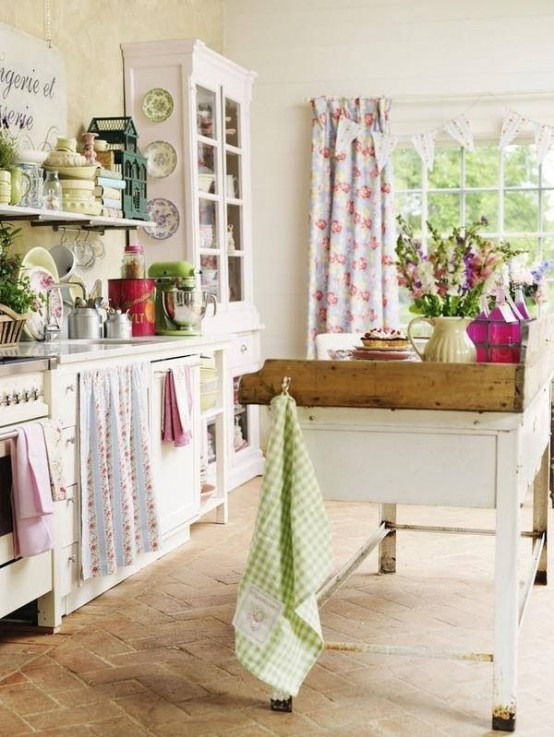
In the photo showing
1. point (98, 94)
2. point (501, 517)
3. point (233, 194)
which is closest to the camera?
point (501, 517)

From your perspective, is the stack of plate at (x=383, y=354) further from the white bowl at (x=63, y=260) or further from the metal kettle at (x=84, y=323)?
→ the white bowl at (x=63, y=260)

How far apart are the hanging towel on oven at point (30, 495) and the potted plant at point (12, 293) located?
0.53 m

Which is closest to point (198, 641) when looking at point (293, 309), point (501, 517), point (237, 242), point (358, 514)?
point (501, 517)

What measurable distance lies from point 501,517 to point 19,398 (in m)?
1.56

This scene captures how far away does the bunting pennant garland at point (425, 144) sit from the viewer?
6680 mm

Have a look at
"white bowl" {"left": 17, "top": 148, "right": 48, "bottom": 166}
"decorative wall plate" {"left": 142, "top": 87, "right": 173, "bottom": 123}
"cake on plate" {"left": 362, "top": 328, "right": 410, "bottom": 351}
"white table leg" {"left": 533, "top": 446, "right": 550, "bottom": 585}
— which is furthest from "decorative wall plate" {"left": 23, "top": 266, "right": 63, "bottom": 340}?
"white table leg" {"left": 533, "top": 446, "right": 550, "bottom": 585}

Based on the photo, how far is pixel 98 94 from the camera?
532 centimetres

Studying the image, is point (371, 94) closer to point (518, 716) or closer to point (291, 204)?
point (291, 204)

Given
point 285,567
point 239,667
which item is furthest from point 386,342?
point 239,667

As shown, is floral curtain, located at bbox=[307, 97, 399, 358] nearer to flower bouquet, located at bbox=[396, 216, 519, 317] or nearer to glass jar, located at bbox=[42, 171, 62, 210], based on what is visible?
glass jar, located at bbox=[42, 171, 62, 210]

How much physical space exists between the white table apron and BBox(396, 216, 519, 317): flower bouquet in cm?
36

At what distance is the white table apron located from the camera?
279 cm

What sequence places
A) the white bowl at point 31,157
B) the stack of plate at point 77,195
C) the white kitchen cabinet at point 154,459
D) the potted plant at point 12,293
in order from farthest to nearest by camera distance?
the stack of plate at point 77,195 < the white bowl at point 31,157 < the potted plant at point 12,293 < the white kitchen cabinet at point 154,459

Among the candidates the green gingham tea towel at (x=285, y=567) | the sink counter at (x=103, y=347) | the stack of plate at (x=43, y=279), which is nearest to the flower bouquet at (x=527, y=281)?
the green gingham tea towel at (x=285, y=567)
